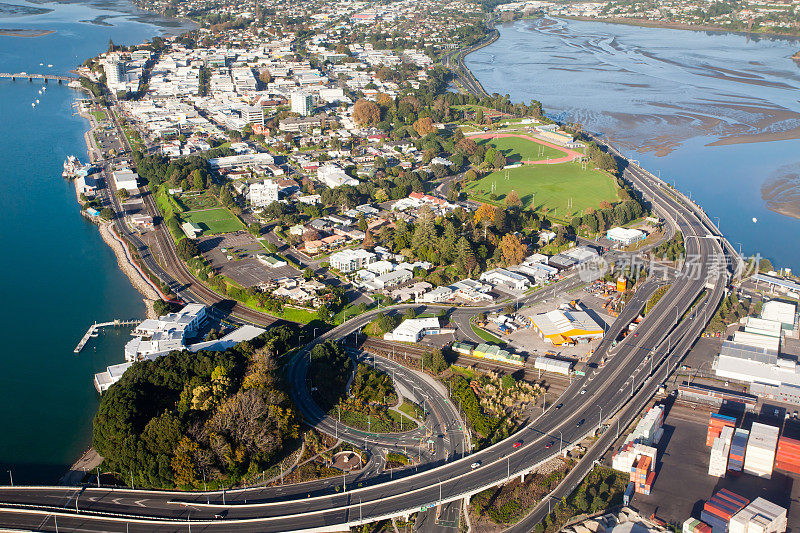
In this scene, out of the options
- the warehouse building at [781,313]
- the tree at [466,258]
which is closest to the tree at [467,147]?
the tree at [466,258]

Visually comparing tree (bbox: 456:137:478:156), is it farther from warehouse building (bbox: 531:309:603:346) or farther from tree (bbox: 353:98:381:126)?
warehouse building (bbox: 531:309:603:346)

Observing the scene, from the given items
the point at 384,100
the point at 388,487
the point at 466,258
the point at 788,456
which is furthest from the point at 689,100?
the point at 388,487

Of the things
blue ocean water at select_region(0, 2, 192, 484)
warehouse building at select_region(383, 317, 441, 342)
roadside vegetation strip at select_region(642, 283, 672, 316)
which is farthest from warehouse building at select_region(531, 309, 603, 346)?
blue ocean water at select_region(0, 2, 192, 484)

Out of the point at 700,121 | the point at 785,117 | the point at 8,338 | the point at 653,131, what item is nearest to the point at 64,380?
the point at 8,338

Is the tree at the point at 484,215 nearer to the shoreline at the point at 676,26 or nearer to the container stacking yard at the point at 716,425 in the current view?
the container stacking yard at the point at 716,425

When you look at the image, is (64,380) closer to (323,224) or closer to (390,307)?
(390,307)
